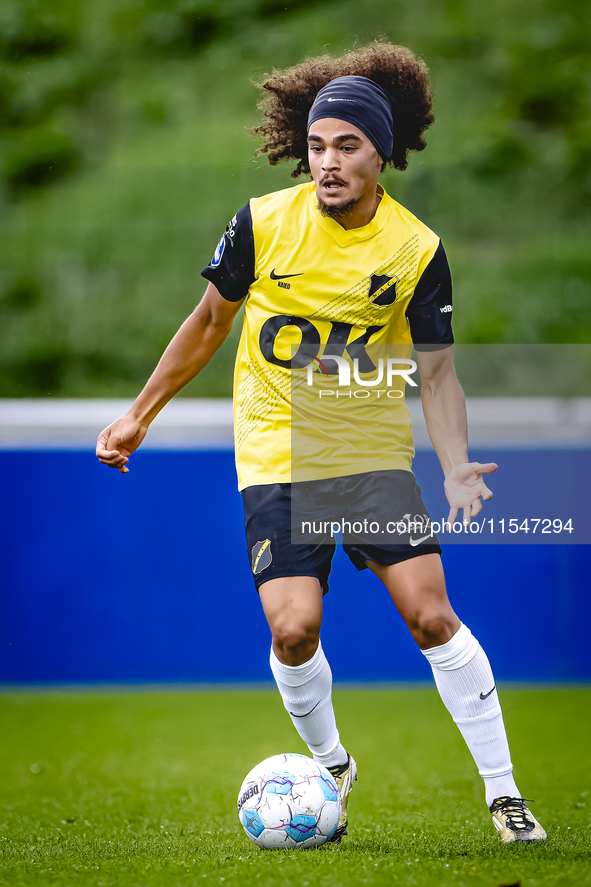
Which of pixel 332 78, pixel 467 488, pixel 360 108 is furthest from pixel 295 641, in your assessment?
pixel 332 78

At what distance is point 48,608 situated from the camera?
12.0 feet

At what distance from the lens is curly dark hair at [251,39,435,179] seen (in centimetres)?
234

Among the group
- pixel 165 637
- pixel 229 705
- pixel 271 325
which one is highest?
pixel 271 325

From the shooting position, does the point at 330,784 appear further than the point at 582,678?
No

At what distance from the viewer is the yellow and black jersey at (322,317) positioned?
2.20m

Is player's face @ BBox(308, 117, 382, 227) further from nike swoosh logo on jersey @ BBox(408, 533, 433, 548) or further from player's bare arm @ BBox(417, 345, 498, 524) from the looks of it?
nike swoosh logo on jersey @ BBox(408, 533, 433, 548)

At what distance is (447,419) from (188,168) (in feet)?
9.26

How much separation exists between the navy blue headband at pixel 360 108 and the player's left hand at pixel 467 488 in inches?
32.3

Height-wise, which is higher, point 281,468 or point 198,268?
point 198,268

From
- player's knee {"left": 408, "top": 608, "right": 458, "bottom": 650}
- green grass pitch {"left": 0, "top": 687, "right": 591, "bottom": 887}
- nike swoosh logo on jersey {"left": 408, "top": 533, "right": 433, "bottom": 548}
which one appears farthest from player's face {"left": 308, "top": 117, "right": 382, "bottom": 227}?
green grass pitch {"left": 0, "top": 687, "right": 591, "bottom": 887}

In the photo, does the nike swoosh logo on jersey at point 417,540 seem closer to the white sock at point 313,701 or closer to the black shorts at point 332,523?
the black shorts at point 332,523

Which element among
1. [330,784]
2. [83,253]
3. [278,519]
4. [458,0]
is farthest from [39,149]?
[330,784]

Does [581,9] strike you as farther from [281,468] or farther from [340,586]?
[281,468]

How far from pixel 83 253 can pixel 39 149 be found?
1.11 meters
